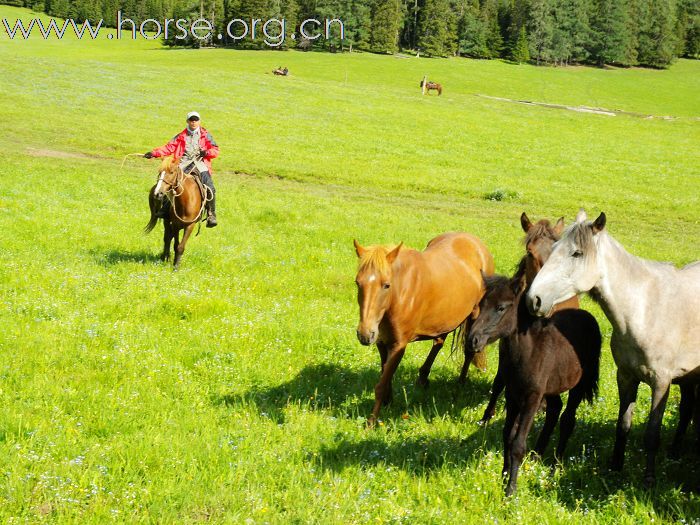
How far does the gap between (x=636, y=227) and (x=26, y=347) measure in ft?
73.5

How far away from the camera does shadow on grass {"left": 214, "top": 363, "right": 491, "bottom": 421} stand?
24.8 ft

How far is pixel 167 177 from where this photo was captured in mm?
13766

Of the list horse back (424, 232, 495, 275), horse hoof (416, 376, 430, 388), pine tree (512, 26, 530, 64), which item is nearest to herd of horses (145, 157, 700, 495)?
horse hoof (416, 376, 430, 388)

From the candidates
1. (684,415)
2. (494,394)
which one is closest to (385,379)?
(494,394)

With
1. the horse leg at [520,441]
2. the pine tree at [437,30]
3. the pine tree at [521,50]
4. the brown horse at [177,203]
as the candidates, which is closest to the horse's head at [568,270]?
the horse leg at [520,441]

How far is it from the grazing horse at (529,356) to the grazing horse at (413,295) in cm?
120

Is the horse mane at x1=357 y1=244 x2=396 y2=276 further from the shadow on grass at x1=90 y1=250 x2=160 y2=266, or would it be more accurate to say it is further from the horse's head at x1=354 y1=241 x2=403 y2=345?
the shadow on grass at x1=90 y1=250 x2=160 y2=266

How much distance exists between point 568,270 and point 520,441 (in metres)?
1.73

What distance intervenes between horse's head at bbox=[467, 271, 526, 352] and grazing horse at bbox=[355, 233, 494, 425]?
1.15 meters

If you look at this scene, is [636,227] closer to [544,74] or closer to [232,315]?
[232,315]

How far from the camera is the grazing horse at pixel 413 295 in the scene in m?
6.60

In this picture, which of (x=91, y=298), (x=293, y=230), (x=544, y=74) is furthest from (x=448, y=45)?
(x=91, y=298)

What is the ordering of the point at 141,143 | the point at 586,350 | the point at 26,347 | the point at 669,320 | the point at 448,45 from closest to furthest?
the point at 669,320 < the point at 586,350 < the point at 26,347 < the point at 141,143 < the point at 448,45

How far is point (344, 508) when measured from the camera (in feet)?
17.4
